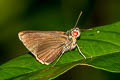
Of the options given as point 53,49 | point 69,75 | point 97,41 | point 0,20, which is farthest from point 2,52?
point 97,41

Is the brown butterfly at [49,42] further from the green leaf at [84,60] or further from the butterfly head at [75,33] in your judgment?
the green leaf at [84,60]

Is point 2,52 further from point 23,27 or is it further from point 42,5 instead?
point 42,5

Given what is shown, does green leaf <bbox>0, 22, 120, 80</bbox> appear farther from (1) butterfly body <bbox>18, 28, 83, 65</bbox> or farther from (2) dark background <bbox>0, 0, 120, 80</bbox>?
(2) dark background <bbox>0, 0, 120, 80</bbox>

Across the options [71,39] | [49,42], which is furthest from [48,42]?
[71,39]

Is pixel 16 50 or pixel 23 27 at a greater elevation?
pixel 23 27

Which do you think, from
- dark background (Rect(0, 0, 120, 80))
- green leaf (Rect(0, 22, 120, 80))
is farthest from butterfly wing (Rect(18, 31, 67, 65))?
dark background (Rect(0, 0, 120, 80))

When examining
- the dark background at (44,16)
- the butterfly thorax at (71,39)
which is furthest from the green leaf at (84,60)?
the dark background at (44,16)
